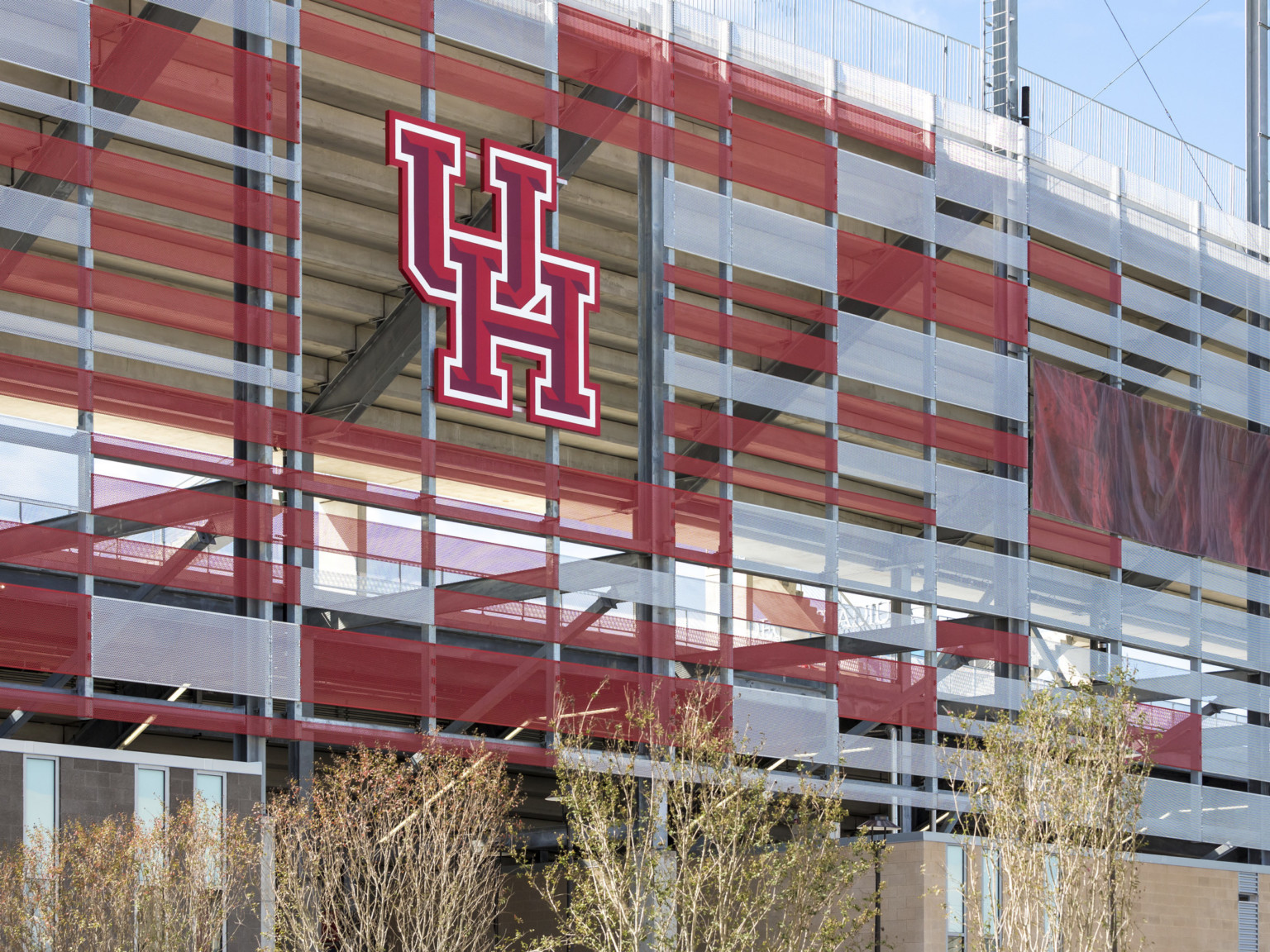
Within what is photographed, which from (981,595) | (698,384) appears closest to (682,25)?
(698,384)

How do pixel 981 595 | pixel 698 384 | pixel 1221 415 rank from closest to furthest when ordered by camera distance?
pixel 698 384
pixel 981 595
pixel 1221 415

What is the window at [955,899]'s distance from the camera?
43.0 meters

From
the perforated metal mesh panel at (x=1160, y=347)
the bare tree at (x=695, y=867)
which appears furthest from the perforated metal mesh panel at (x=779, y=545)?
the perforated metal mesh panel at (x=1160, y=347)

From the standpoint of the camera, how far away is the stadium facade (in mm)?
36094

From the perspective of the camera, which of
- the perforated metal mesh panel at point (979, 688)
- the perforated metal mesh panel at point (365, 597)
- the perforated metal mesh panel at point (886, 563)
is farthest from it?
the perforated metal mesh panel at point (979, 688)

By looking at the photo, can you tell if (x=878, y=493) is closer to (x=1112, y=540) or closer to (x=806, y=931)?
(x=1112, y=540)

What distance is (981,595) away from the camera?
4916 cm

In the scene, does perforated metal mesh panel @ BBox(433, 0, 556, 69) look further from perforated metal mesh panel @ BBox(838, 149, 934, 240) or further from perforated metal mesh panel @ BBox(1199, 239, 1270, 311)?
perforated metal mesh panel @ BBox(1199, 239, 1270, 311)

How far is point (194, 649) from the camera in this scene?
3578cm

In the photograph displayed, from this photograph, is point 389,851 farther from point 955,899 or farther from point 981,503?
point 981,503

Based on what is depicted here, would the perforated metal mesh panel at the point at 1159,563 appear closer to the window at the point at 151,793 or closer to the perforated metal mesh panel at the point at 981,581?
the perforated metal mesh panel at the point at 981,581

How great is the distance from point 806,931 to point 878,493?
1346 inches

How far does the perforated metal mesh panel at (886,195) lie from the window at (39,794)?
939 inches

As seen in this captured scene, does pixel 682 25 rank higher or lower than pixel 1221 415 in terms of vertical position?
higher
